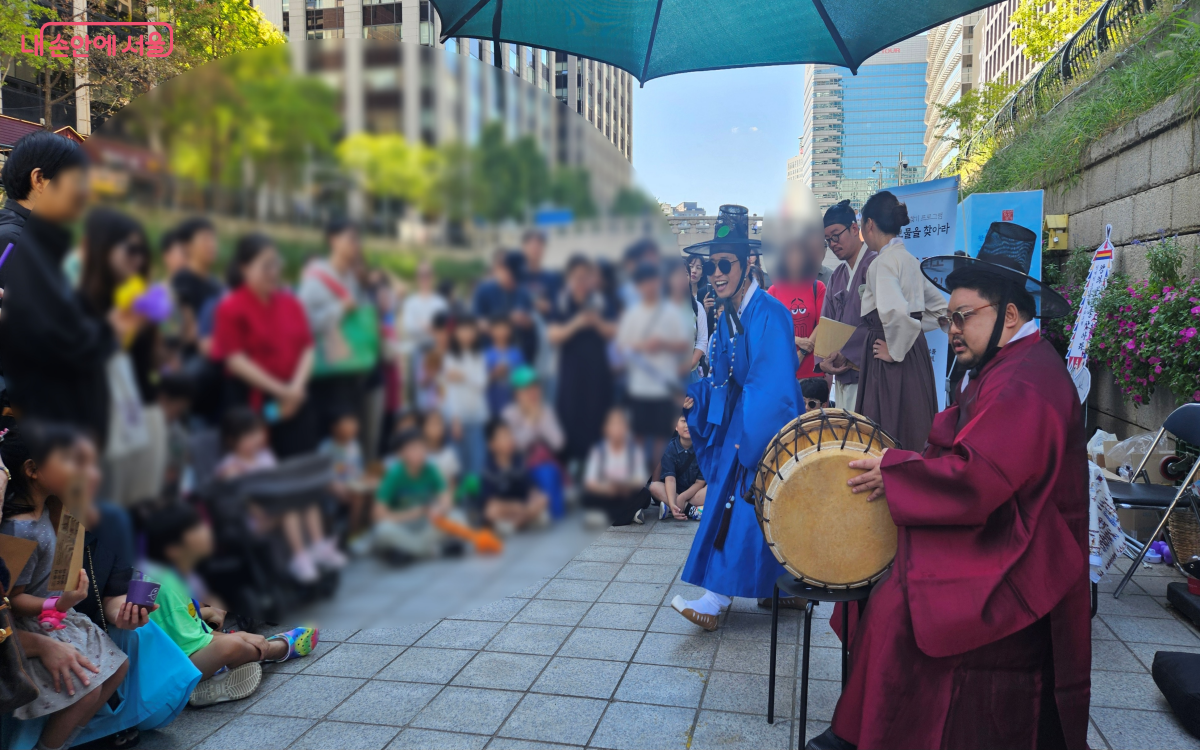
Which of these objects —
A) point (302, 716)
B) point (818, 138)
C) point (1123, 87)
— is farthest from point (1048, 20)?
point (818, 138)

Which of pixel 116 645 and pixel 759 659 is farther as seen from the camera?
pixel 759 659

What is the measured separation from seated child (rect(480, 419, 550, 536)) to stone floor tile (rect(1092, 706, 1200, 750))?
312 cm

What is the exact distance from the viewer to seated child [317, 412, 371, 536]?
0.69m

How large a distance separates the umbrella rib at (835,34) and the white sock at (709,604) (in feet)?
8.83

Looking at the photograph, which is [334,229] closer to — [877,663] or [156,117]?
[156,117]

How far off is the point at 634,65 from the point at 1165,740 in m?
3.58

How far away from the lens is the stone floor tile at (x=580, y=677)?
3.44 m

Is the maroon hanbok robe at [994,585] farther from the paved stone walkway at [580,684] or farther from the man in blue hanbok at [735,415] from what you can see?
the man in blue hanbok at [735,415]

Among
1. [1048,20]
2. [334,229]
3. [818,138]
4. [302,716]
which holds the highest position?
[818,138]

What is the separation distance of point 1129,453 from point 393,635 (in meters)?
5.13

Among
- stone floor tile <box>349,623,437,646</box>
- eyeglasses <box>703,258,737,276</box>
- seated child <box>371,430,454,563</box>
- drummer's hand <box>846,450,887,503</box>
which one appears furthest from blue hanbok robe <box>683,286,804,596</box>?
seated child <box>371,430,454,563</box>

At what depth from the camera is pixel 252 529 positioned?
73cm

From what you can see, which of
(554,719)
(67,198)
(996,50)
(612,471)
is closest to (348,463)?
(612,471)

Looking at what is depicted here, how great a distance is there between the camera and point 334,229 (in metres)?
0.69
